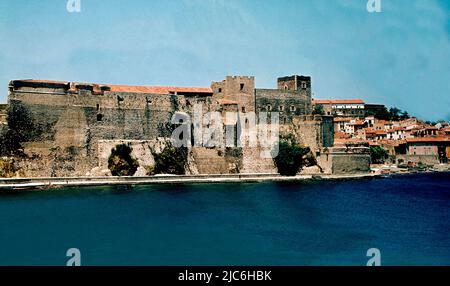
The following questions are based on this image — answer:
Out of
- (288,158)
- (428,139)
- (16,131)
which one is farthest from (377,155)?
(16,131)

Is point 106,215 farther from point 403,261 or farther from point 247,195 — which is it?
point 403,261

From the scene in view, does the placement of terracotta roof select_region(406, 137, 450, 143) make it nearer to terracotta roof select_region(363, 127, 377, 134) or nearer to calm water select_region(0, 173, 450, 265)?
terracotta roof select_region(363, 127, 377, 134)

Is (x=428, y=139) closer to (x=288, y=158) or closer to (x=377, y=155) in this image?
(x=377, y=155)

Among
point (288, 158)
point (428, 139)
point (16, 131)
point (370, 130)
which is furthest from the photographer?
point (370, 130)

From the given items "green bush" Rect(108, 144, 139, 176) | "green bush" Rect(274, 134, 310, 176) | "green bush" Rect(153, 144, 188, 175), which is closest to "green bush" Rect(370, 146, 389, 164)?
"green bush" Rect(274, 134, 310, 176)
